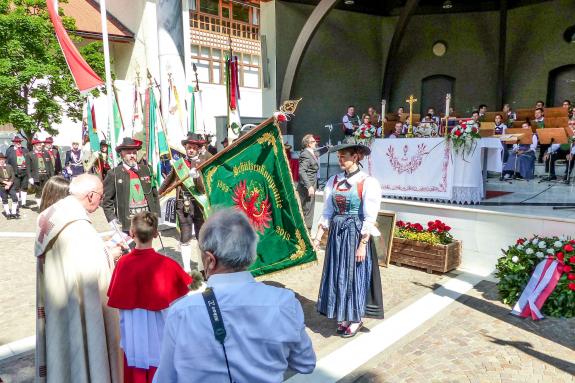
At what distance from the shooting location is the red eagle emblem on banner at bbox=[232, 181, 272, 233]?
4.65 meters

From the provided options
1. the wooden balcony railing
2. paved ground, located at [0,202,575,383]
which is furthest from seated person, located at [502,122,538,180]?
the wooden balcony railing

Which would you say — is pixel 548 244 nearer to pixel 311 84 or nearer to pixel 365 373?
pixel 365 373

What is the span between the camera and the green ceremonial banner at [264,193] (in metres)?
4.60

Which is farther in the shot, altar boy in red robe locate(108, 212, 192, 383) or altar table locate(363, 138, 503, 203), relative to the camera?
altar table locate(363, 138, 503, 203)

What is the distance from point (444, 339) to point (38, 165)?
1183 cm

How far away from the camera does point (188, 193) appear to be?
19.3 ft

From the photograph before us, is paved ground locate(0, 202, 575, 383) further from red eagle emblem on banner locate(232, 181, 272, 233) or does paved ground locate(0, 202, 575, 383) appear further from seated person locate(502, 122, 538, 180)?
seated person locate(502, 122, 538, 180)

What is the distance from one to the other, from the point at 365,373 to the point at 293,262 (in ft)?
4.83

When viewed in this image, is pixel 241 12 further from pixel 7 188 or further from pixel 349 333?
pixel 349 333

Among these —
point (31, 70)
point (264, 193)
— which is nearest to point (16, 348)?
point (264, 193)

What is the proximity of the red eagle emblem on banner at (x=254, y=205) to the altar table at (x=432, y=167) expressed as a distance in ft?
15.3

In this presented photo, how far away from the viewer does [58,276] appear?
8.77 ft

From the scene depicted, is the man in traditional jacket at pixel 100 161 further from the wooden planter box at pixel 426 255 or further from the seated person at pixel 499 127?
the seated person at pixel 499 127

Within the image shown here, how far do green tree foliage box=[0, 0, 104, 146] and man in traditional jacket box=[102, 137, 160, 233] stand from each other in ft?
30.4
